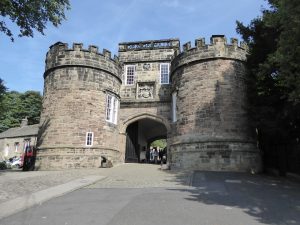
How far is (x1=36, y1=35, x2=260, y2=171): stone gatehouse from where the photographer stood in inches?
715

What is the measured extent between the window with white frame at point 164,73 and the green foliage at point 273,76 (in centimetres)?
626

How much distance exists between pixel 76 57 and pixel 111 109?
424 centimetres

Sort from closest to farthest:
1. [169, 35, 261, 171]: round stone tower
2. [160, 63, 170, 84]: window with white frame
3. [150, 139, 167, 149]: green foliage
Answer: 1. [169, 35, 261, 171]: round stone tower
2. [160, 63, 170, 84]: window with white frame
3. [150, 139, 167, 149]: green foliage

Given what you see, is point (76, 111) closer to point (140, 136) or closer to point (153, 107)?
point (153, 107)

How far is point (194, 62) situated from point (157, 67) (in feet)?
16.1

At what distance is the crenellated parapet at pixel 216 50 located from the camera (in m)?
19.3

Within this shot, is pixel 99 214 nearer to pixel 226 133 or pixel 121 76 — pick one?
pixel 226 133

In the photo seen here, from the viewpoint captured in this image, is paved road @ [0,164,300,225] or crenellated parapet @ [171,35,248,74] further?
crenellated parapet @ [171,35,248,74]

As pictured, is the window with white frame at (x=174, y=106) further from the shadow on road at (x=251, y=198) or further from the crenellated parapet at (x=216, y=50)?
the shadow on road at (x=251, y=198)

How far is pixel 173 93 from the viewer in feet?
70.7

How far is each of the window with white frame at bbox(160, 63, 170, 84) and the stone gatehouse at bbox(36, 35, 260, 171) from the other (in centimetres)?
8

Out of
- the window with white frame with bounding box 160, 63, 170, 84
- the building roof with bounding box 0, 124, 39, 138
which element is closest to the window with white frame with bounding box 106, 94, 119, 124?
the window with white frame with bounding box 160, 63, 170, 84

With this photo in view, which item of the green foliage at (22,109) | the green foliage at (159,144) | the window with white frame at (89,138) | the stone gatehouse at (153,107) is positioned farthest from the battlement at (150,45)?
the green foliage at (159,144)

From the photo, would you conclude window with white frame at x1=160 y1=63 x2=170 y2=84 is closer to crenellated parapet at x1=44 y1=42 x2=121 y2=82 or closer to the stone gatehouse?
the stone gatehouse
